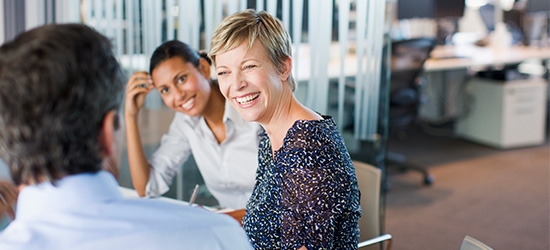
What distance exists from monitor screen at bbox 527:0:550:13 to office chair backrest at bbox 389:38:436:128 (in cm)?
237

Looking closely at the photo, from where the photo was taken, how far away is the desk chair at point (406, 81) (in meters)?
4.78

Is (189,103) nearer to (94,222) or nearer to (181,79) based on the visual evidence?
(181,79)

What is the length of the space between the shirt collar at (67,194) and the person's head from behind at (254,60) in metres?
0.88

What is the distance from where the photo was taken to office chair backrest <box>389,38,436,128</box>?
4781 mm

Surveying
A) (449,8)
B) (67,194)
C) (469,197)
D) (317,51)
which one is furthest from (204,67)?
(449,8)

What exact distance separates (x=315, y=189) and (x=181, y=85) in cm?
101

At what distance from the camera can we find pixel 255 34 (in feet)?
6.12

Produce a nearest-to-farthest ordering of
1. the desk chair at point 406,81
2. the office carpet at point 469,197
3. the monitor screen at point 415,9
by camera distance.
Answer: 1. the office carpet at point 469,197
2. the desk chair at point 406,81
3. the monitor screen at point 415,9

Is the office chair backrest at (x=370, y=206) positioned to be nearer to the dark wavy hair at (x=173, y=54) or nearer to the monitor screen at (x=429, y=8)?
the dark wavy hair at (x=173, y=54)

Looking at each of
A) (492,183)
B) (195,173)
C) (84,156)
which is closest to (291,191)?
(84,156)

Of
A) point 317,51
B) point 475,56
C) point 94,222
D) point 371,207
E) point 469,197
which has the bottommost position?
point 469,197

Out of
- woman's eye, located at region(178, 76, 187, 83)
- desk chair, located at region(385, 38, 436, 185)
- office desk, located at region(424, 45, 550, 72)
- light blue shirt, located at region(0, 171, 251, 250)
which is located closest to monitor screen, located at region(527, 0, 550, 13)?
office desk, located at region(424, 45, 550, 72)

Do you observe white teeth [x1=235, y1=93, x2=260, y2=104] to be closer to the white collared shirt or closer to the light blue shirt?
the white collared shirt

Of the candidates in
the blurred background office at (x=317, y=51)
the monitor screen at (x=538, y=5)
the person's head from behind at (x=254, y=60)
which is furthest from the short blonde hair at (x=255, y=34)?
the monitor screen at (x=538, y=5)
